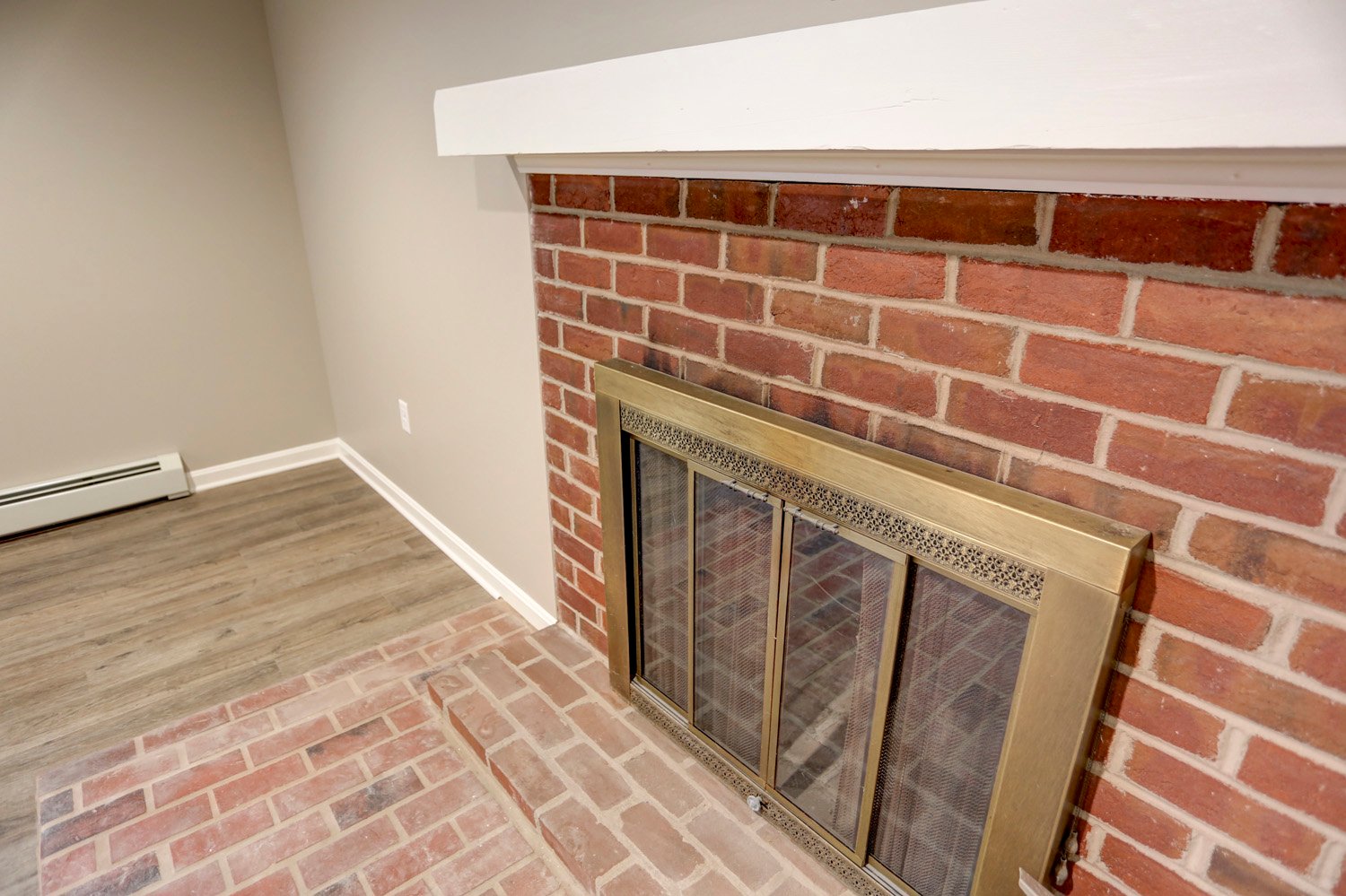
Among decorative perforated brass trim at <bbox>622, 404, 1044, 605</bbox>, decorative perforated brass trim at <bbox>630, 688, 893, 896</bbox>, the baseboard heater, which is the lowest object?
the baseboard heater

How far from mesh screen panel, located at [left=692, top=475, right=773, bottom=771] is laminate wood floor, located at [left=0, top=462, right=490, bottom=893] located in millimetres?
1166

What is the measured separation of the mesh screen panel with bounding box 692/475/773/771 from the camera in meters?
1.25

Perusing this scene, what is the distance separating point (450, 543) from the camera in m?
2.60

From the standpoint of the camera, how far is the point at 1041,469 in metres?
0.86

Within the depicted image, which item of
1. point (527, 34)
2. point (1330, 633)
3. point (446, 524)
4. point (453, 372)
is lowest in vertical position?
point (446, 524)

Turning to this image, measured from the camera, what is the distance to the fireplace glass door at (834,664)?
99 cm

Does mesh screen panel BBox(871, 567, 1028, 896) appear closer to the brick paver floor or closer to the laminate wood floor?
the brick paver floor

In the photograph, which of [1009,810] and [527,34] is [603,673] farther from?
[527,34]

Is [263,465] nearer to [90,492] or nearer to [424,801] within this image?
[90,492]

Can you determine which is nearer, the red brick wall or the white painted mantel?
the white painted mantel

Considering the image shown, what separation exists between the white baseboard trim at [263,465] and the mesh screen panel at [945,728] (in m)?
3.07

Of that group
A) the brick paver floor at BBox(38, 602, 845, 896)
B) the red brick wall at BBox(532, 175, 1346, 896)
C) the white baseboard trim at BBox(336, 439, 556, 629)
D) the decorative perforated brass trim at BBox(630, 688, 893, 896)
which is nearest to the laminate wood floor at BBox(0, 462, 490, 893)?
the white baseboard trim at BBox(336, 439, 556, 629)

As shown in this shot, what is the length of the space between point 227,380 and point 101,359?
434mm

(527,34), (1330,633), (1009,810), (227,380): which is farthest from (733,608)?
(227,380)
